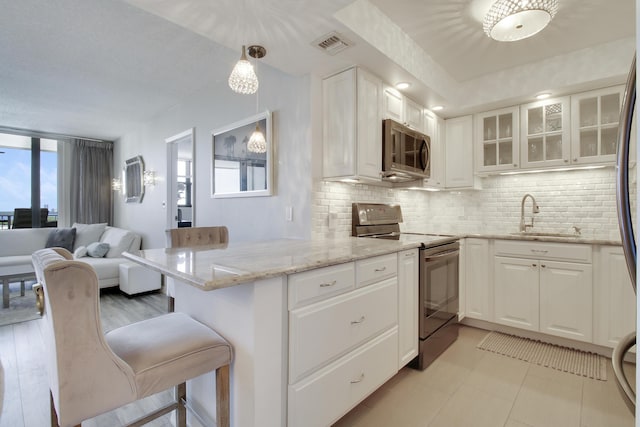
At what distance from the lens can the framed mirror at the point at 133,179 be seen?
5039mm

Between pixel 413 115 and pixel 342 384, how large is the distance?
8.28 ft

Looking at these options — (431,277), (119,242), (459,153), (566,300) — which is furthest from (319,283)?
(119,242)

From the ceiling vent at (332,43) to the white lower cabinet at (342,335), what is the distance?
4.73 feet

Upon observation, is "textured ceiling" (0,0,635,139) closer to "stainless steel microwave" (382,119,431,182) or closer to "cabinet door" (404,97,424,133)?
"cabinet door" (404,97,424,133)

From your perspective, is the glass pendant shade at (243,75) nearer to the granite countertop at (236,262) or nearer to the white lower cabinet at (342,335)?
the granite countertop at (236,262)

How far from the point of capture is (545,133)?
3055mm

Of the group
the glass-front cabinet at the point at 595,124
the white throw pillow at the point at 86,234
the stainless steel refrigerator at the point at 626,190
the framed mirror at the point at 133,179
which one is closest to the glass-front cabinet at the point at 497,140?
the glass-front cabinet at the point at 595,124

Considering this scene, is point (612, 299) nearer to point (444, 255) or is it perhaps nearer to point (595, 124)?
point (444, 255)

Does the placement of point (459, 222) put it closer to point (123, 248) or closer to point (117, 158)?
point (123, 248)

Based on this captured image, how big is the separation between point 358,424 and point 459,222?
2.82 meters

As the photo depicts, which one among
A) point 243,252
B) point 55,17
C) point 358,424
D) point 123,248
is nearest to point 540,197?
point 358,424

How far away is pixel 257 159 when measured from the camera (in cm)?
292

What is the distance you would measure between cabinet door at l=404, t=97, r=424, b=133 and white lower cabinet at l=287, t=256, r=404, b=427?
1.51 m

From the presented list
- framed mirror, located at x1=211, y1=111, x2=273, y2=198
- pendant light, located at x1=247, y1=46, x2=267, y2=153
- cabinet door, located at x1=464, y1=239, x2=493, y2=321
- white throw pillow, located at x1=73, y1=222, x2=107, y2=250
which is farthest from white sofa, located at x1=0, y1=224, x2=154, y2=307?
cabinet door, located at x1=464, y1=239, x2=493, y2=321
